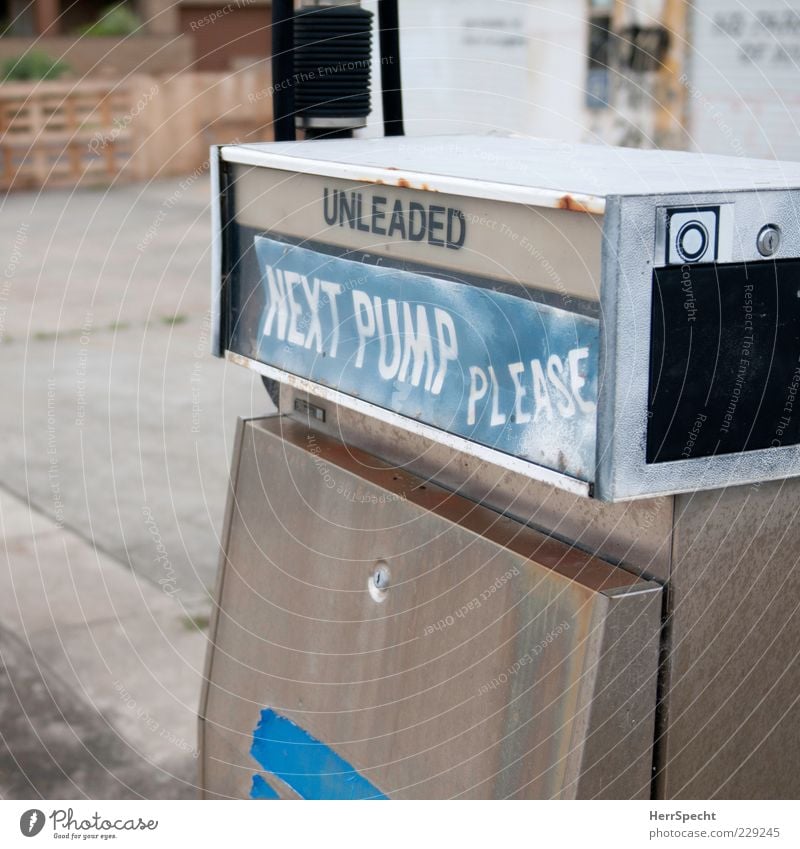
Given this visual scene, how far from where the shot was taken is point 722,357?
1.41 meters

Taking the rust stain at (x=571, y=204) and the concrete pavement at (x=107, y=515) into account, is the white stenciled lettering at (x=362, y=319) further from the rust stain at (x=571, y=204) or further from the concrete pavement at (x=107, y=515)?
the concrete pavement at (x=107, y=515)

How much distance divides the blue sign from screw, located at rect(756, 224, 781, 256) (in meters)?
0.21

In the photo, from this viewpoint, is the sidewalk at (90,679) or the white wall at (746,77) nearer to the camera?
the sidewalk at (90,679)

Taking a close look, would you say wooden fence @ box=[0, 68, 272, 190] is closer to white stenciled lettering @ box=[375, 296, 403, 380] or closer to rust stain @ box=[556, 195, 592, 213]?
white stenciled lettering @ box=[375, 296, 403, 380]

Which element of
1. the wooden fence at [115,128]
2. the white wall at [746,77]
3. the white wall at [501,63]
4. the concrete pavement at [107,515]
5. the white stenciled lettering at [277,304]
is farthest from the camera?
the wooden fence at [115,128]

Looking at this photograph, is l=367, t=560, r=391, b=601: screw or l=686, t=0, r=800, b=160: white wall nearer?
l=367, t=560, r=391, b=601: screw

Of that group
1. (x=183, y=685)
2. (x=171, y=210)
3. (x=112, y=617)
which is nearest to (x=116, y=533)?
(x=112, y=617)

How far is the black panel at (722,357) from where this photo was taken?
1373 mm

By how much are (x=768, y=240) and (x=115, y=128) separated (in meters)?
15.0

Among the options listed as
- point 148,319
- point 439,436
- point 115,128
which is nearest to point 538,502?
point 439,436

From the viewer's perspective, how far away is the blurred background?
3.42 m

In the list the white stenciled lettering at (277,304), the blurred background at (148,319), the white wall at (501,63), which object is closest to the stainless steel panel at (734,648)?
the white stenciled lettering at (277,304)

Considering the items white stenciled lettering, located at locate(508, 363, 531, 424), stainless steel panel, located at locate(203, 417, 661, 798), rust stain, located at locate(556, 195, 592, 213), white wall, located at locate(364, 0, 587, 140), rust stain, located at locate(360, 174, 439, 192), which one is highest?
white wall, located at locate(364, 0, 587, 140)

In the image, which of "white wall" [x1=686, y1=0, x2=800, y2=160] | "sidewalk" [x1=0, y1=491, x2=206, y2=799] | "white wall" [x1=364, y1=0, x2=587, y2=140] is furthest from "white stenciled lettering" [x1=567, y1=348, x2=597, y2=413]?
"white wall" [x1=364, y1=0, x2=587, y2=140]
